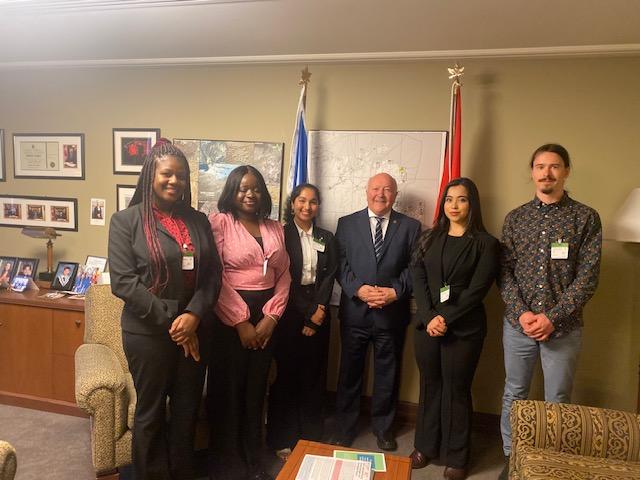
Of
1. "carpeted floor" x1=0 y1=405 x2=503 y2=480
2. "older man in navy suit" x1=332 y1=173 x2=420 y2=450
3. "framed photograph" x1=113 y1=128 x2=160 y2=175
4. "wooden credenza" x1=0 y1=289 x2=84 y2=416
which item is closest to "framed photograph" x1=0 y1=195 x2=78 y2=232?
"framed photograph" x1=113 y1=128 x2=160 y2=175

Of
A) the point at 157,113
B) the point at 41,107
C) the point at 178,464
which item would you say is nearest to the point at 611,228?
the point at 178,464

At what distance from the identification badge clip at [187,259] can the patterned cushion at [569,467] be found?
1.52 meters

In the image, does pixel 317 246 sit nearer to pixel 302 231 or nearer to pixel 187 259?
pixel 302 231

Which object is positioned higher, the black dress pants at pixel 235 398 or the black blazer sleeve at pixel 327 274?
the black blazer sleeve at pixel 327 274

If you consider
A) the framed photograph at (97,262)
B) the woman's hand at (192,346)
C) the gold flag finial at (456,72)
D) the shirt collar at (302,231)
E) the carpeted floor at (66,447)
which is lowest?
the carpeted floor at (66,447)

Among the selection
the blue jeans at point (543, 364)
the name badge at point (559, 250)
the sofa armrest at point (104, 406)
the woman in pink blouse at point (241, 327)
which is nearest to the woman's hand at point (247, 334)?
the woman in pink blouse at point (241, 327)

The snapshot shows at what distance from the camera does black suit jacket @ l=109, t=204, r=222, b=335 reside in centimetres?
188

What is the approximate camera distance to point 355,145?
3010mm

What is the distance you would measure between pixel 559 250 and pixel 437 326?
0.67 metres

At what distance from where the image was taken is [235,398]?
6.98 feet

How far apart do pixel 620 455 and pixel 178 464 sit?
5.99 feet

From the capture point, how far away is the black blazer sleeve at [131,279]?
187 centimetres

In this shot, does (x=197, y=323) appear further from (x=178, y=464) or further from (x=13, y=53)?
(x=13, y=53)

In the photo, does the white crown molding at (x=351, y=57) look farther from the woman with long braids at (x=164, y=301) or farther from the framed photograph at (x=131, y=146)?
the woman with long braids at (x=164, y=301)
